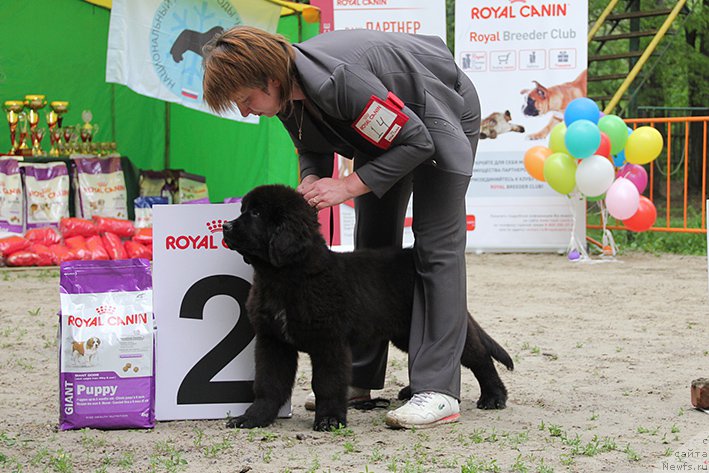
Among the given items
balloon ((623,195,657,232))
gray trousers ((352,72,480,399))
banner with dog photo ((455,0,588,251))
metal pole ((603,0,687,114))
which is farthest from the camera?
metal pole ((603,0,687,114))

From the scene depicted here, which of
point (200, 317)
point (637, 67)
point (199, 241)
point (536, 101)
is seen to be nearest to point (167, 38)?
point (536, 101)

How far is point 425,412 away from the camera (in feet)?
10.3

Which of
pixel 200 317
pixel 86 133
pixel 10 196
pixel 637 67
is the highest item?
pixel 637 67

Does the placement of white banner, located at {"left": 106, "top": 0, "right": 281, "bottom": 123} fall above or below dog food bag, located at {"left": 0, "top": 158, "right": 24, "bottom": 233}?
above

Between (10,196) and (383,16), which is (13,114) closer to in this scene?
(10,196)

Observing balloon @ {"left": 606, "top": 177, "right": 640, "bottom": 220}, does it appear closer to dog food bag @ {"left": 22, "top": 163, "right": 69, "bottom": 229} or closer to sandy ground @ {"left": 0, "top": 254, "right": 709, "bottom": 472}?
sandy ground @ {"left": 0, "top": 254, "right": 709, "bottom": 472}

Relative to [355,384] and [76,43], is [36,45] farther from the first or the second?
[355,384]

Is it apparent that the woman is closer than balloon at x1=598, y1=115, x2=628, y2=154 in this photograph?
Yes

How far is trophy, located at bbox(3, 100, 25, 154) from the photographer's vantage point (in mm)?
8026

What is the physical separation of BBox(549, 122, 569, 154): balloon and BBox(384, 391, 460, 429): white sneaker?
5.35 metres

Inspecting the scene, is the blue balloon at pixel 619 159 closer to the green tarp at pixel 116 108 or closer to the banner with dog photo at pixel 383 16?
the banner with dog photo at pixel 383 16

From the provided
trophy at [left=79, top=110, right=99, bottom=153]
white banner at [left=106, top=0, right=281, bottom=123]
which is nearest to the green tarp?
trophy at [left=79, top=110, right=99, bottom=153]

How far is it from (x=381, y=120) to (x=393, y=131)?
0.05 metres

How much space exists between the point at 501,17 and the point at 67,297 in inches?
263
